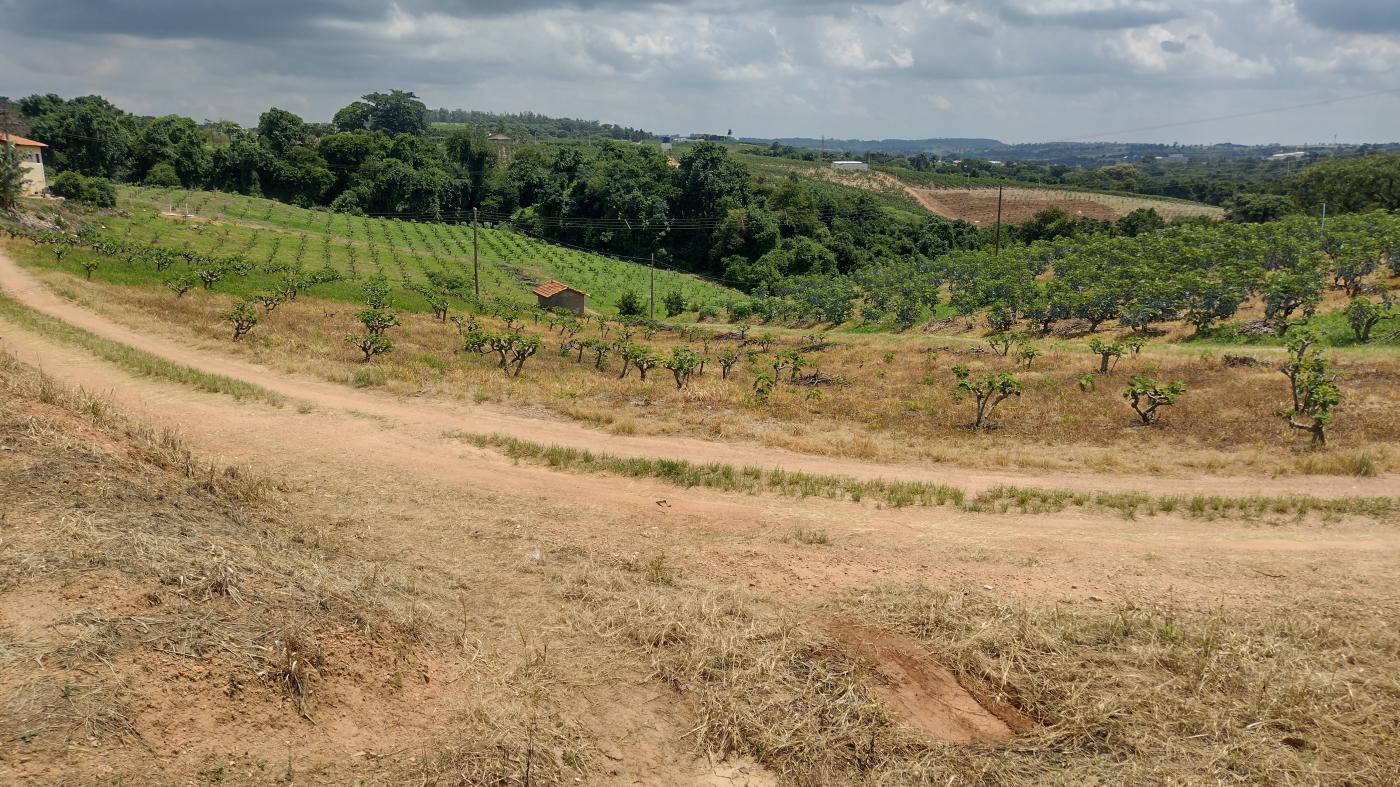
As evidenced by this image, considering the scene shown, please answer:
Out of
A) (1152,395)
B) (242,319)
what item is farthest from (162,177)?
(1152,395)

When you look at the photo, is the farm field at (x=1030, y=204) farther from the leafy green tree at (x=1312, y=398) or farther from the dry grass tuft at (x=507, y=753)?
the dry grass tuft at (x=507, y=753)

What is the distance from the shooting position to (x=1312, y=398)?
17844 mm

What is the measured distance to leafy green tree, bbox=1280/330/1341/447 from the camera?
1616cm

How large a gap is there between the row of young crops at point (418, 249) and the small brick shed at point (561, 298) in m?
2.37

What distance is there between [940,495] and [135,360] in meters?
18.4

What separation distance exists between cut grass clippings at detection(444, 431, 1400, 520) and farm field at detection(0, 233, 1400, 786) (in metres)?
0.09

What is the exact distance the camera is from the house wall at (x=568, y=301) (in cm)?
5169

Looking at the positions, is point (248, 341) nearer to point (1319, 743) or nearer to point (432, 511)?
point (432, 511)

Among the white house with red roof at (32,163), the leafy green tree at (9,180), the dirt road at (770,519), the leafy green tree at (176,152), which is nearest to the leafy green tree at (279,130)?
the leafy green tree at (176,152)

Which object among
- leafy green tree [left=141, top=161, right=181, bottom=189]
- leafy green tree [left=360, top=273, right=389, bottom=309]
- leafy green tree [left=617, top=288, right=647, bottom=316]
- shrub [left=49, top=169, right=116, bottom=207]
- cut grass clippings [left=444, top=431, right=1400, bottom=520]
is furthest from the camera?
leafy green tree [left=141, top=161, right=181, bottom=189]

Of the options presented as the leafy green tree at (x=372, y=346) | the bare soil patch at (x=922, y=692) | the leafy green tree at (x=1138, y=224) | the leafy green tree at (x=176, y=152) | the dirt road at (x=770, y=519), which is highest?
the leafy green tree at (x=176, y=152)

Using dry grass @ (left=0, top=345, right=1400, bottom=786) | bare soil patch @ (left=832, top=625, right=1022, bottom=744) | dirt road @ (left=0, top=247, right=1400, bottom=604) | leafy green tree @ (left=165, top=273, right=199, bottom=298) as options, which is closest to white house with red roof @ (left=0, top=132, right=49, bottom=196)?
leafy green tree @ (left=165, top=273, right=199, bottom=298)

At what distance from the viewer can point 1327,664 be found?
26.1ft

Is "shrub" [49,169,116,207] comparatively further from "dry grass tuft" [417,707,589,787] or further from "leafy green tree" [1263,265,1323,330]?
"leafy green tree" [1263,265,1323,330]
